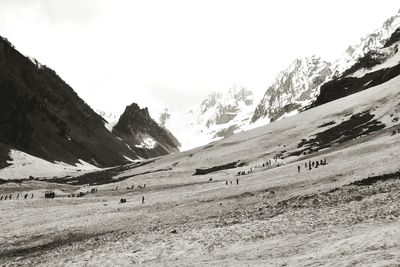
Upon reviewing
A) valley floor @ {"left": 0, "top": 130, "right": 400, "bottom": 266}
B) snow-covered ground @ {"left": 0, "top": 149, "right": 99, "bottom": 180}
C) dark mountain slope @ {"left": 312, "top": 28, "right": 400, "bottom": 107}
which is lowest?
valley floor @ {"left": 0, "top": 130, "right": 400, "bottom": 266}

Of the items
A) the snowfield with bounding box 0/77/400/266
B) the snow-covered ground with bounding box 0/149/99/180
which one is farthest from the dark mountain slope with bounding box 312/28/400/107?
the snowfield with bounding box 0/77/400/266

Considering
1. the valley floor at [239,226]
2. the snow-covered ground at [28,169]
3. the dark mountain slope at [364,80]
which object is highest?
the dark mountain slope at [364,80]

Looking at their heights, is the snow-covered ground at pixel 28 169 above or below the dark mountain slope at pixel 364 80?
below

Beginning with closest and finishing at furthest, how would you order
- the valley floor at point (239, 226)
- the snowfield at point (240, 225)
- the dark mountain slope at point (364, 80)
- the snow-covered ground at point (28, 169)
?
the valley floor at point (239, 226), the snowfield at point (240, 225), the snow-covered ground at point (28, 169), the dark mountain slope at point (364, 80)

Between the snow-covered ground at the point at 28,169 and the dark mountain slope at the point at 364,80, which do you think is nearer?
the snow-covered ground at the point at 28,169

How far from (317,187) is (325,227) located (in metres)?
15.2

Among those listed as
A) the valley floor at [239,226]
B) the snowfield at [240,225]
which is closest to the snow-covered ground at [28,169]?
the snowfield at [240,225]

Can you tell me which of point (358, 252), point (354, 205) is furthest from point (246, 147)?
point (358, 252)

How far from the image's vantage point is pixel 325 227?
84.4 feet

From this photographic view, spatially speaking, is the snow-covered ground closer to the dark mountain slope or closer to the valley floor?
the valley floor

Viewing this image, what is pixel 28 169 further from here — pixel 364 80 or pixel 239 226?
pixel 364 80

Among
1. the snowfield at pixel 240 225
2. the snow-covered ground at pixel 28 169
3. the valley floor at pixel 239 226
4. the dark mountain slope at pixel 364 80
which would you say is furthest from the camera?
the dark mountain slope at pixel 364 80

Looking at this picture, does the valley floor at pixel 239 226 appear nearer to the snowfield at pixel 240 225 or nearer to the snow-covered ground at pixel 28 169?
the snowfield at pixel 240 225

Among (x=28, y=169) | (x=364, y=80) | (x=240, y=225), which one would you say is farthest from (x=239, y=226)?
(x=364, y=80)
